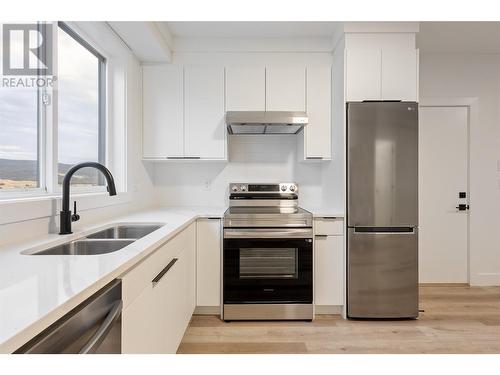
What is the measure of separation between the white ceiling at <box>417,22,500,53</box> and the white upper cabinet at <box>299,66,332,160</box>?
37.9 inches

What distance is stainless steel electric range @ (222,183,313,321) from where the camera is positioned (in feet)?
8.50

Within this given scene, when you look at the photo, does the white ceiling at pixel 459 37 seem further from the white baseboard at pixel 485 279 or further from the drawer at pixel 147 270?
the drawer at pixel 147 270

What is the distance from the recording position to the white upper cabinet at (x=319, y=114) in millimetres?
3021

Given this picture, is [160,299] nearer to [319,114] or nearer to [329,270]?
[329,270]

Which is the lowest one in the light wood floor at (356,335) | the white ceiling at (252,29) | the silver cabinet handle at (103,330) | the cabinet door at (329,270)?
the light wood floor at (356,335)

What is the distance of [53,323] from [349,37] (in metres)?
2.81

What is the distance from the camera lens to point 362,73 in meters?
2.68

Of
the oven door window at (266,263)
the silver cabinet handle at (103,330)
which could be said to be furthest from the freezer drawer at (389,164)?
the silver cabinet handle at (103,330)

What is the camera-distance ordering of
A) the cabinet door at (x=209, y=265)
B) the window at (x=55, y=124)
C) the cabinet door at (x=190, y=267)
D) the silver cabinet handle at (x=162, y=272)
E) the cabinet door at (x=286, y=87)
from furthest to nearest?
the cabinet door at (x=286, y=87), the cabinet door at (x=209, y=265), the cabinet door at (x=190, y=267), the window at (x=55, y=124), the silver cabinet handle at (x=162, y=272)

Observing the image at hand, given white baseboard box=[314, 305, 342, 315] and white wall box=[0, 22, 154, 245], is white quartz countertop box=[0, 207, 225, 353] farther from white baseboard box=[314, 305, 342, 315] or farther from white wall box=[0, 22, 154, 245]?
white baseboard box=[314, 305, 342, 315]

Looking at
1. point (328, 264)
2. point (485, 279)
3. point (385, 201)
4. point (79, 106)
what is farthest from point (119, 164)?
point (485, 279)

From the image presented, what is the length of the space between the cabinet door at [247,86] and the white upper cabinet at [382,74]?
791 millimetres
